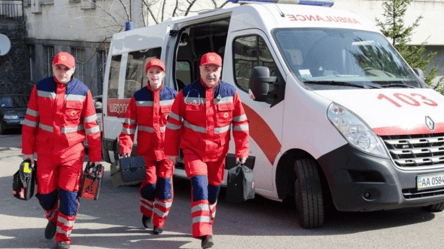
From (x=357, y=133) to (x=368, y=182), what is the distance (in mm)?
444

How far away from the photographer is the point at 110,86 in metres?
10.2

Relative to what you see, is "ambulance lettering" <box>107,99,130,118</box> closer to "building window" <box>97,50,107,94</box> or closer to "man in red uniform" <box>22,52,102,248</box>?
"man in red uniform" <box>22,52,102,248</box>

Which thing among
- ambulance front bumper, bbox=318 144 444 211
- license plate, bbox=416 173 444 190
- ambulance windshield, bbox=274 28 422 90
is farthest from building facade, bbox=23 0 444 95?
license plate, bbox=416 173 444 190

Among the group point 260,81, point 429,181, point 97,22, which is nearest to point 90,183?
point 260,81

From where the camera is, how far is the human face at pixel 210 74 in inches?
235

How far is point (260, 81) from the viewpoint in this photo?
6.64 metres

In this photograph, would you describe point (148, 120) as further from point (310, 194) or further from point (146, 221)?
point (310, 194)

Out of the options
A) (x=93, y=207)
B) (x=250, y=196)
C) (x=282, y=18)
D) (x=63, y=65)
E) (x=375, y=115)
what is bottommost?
(x=93, y=207)

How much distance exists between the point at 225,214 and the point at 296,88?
173cm

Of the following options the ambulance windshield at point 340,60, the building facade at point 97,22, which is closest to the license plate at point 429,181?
the ambulance windshield at point 340,60

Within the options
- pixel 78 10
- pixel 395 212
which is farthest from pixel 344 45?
pixel 78 10

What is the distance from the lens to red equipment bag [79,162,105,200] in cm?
604

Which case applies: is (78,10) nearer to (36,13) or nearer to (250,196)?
(36,13)

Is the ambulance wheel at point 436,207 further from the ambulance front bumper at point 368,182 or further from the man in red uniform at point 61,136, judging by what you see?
the man in red uniform at point 61,136
